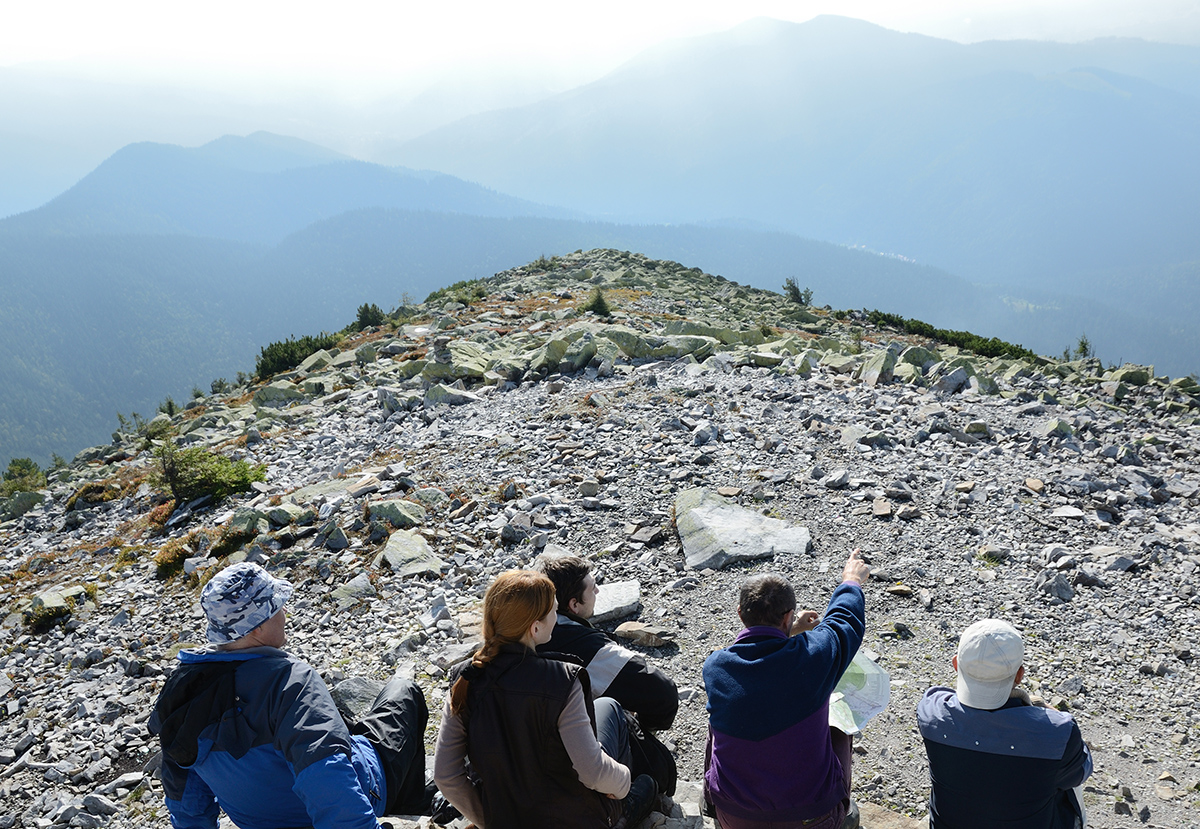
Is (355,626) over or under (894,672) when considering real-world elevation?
under

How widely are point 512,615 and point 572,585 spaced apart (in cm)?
99

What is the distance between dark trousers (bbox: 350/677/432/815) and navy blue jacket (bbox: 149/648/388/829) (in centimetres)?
65

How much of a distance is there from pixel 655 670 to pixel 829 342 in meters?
17.3

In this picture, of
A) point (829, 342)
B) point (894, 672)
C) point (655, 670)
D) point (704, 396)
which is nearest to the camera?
point (655, 670)

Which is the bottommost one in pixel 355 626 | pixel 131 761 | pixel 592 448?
pixel 131 761

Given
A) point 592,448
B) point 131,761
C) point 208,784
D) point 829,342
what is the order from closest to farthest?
point 208,784
point 131,761
point 592,448
point 829,342

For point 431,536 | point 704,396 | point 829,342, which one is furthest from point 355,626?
Answer: point 829,342

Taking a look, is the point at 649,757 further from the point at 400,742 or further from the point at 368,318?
the point at 368,318

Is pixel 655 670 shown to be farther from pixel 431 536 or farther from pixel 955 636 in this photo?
pixel 431 536

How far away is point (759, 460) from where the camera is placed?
33.6 feet

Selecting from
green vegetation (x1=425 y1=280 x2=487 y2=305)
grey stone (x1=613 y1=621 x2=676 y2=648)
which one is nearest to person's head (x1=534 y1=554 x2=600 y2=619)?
grey stone (x1=613 y1=621 x2=676 y2=648)

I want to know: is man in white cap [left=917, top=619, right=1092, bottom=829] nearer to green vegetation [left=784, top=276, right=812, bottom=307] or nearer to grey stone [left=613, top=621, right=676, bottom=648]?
grey stone [left=613, top=621, right=676, bottom=648]

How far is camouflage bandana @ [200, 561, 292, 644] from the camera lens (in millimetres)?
3025

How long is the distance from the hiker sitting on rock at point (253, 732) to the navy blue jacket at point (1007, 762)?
274 cm
